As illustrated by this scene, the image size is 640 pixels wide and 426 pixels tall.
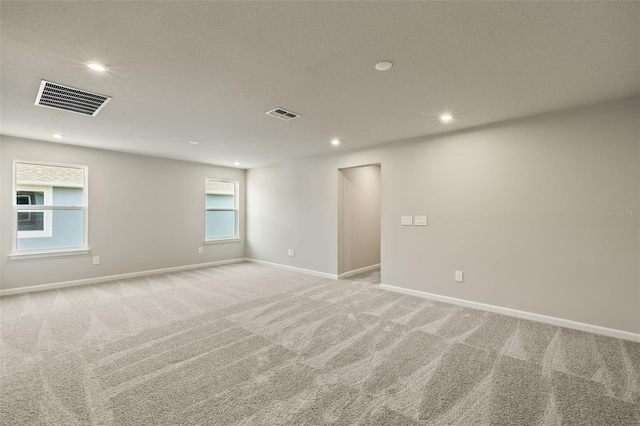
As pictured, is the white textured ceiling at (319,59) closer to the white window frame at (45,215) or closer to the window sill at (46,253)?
the white window frame at (45,215)

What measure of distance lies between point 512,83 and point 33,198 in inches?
259

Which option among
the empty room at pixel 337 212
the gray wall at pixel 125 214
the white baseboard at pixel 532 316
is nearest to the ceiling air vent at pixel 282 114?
the empty room at pixel 337 212

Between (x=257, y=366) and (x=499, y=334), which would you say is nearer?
(x=257, y=366)

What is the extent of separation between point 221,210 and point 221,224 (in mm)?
346

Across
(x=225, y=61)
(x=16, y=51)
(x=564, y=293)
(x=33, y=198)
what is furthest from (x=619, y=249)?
(x=33, y=198)

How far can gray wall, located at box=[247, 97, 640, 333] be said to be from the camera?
280 centimetres

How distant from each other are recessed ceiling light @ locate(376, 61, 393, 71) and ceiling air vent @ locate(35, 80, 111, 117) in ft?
8.51

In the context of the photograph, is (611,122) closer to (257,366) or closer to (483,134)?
(483,134)

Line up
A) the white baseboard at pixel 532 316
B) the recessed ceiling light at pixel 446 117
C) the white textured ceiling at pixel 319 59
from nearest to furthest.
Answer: the white textured ceiling at pixel 319 59, the white baseboard at pixel 532 316, the recessed ceiling light at pixel 446 117

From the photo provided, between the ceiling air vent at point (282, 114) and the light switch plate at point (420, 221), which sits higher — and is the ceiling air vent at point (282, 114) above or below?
above

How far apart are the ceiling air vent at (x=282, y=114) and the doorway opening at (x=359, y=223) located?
2104 mm

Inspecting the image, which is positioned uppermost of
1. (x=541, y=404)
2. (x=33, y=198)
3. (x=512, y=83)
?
(x=512, y=83)

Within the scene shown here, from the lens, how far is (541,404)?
1.83 metres

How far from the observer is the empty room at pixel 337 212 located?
1.73 meters
